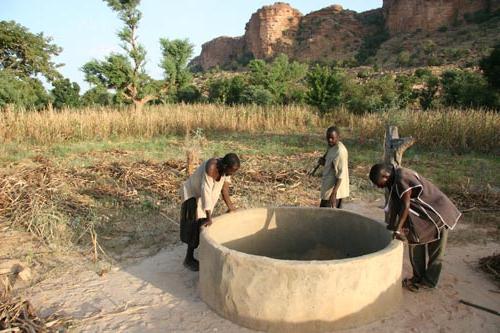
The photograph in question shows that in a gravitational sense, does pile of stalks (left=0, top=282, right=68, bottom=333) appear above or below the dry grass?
below

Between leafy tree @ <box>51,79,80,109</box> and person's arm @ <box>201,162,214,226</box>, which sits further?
leafy tree @ <box>51,79,80,109</box>

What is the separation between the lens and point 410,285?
12.1 feet

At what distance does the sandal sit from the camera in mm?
3646

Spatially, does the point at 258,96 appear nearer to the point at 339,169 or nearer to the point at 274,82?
the point at 274,82

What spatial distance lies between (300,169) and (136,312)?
5343mm

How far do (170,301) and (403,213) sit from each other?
2.05m

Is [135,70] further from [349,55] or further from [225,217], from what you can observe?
[349,55]

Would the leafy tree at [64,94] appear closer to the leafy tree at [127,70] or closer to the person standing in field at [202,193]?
the leafy tree at [127,70]

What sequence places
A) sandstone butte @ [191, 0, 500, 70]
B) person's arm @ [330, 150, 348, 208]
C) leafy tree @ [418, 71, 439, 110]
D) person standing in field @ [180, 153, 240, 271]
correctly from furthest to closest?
sandstone butte @ [191, 0, 500, 70]
leafy tree @ [418, 71, 439, 110]
person's arm @ [330, 150, 348, 208]
person standing in field @ [180, 153, 240, 271]

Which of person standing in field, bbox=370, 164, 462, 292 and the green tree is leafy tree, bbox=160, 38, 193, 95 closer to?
the green tree

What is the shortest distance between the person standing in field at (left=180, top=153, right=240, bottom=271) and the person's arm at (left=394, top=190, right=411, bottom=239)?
136 centimetres

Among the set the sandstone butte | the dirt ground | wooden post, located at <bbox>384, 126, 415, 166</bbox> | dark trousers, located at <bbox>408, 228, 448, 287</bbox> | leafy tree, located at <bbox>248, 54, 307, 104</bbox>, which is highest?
the sandstone butte

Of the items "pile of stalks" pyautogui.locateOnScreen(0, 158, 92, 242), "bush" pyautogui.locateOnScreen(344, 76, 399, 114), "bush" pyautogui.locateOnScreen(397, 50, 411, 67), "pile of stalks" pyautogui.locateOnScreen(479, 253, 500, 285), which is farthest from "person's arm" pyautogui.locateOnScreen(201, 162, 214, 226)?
"bush" pyautogui.locateOnScreen(397, 50, 411, 67)

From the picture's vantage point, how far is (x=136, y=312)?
11.0 ft
